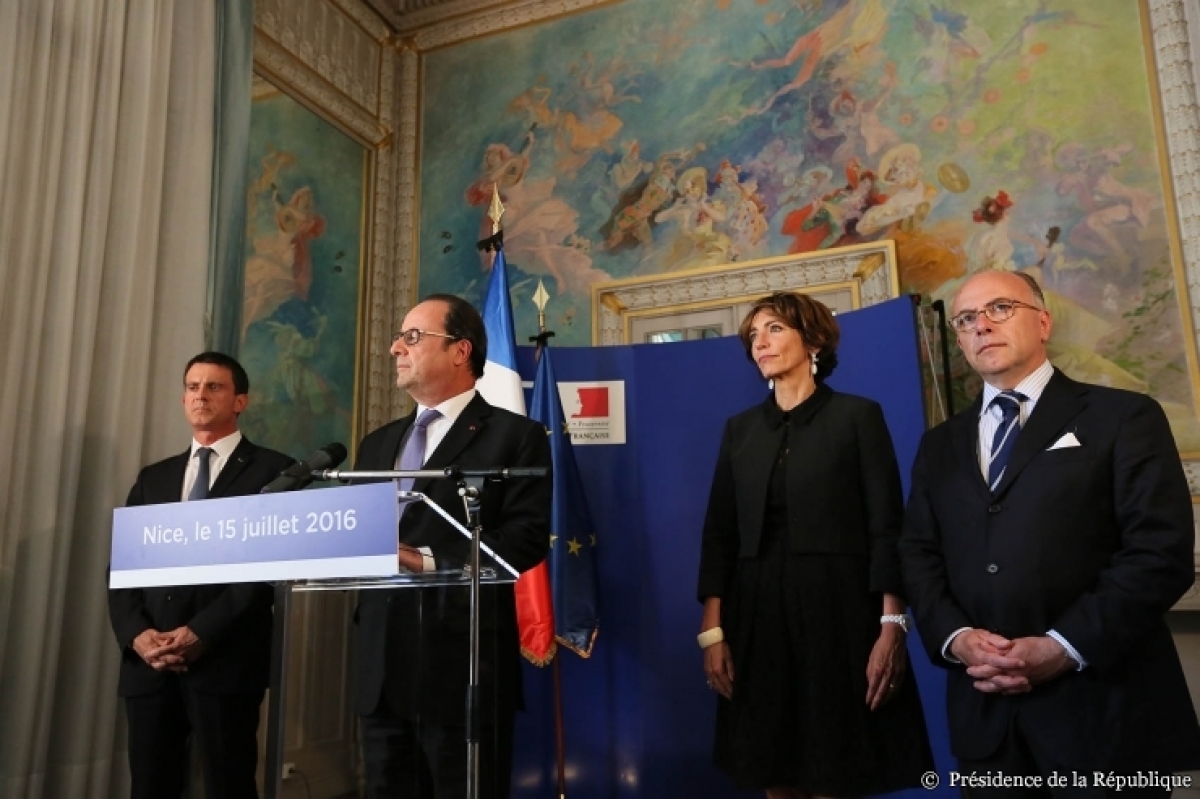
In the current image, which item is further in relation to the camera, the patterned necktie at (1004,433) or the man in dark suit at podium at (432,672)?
the patterned necktie at (1004,433)

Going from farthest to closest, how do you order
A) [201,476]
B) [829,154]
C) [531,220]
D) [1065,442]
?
[531,220], [829,154], [201,476], [1065,442]

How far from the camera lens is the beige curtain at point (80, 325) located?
306cm

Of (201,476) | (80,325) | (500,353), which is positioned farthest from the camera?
(500,353)

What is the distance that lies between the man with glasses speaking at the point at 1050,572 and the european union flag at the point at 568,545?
5.67ft

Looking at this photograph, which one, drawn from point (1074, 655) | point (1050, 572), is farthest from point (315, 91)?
point (1074, 655)

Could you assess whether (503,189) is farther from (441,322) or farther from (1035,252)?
(441,322)

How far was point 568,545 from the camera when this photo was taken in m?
3.69

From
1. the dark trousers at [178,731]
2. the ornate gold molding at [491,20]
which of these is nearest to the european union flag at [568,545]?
the dark trousers at [178,731]

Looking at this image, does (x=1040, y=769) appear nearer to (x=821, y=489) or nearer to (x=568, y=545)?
(x=821, y=489)

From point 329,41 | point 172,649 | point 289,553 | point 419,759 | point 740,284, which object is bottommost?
point 419,759

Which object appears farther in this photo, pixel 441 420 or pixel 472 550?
pixel 441 420

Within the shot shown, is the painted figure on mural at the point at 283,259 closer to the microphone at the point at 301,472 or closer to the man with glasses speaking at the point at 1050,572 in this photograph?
the microphone at the point at 301,472

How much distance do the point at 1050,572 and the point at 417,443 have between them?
1458 millimetres

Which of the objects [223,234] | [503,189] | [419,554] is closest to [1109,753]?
[419,554]
